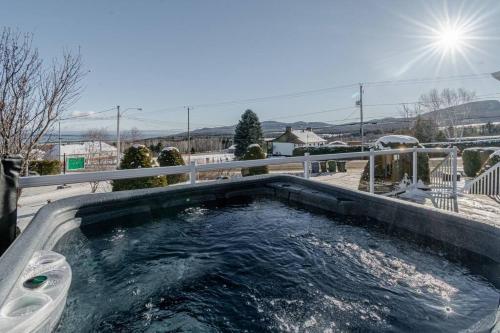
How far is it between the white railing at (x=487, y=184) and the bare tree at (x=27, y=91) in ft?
24.9

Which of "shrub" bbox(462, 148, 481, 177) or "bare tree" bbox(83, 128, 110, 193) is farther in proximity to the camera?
"bare tree" bbox(83, 128, 110, 193)

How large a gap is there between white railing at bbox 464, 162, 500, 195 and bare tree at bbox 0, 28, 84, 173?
299 inches

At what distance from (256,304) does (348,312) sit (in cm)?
41

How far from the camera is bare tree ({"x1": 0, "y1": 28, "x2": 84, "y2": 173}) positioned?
158 inches

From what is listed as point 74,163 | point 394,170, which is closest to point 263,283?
point 394,170

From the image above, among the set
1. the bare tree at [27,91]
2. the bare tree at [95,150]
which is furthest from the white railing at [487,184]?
the bare tree at [95,150]

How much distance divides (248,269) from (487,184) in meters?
6.42

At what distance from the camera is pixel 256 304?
140cm

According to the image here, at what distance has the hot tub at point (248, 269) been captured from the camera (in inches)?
48.5

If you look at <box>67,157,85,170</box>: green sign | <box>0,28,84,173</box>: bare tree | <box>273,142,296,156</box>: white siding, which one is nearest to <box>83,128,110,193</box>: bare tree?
<box>67,157,85,170</box>: green sign

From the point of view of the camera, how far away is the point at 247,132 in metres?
25.3

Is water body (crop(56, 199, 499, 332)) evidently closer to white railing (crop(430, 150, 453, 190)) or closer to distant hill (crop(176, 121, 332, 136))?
white railing (crop(430, 150, 453, 190))

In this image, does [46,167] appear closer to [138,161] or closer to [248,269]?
[138,161]

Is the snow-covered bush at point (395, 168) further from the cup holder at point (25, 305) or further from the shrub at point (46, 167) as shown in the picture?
the shrub at point (46, 167)
